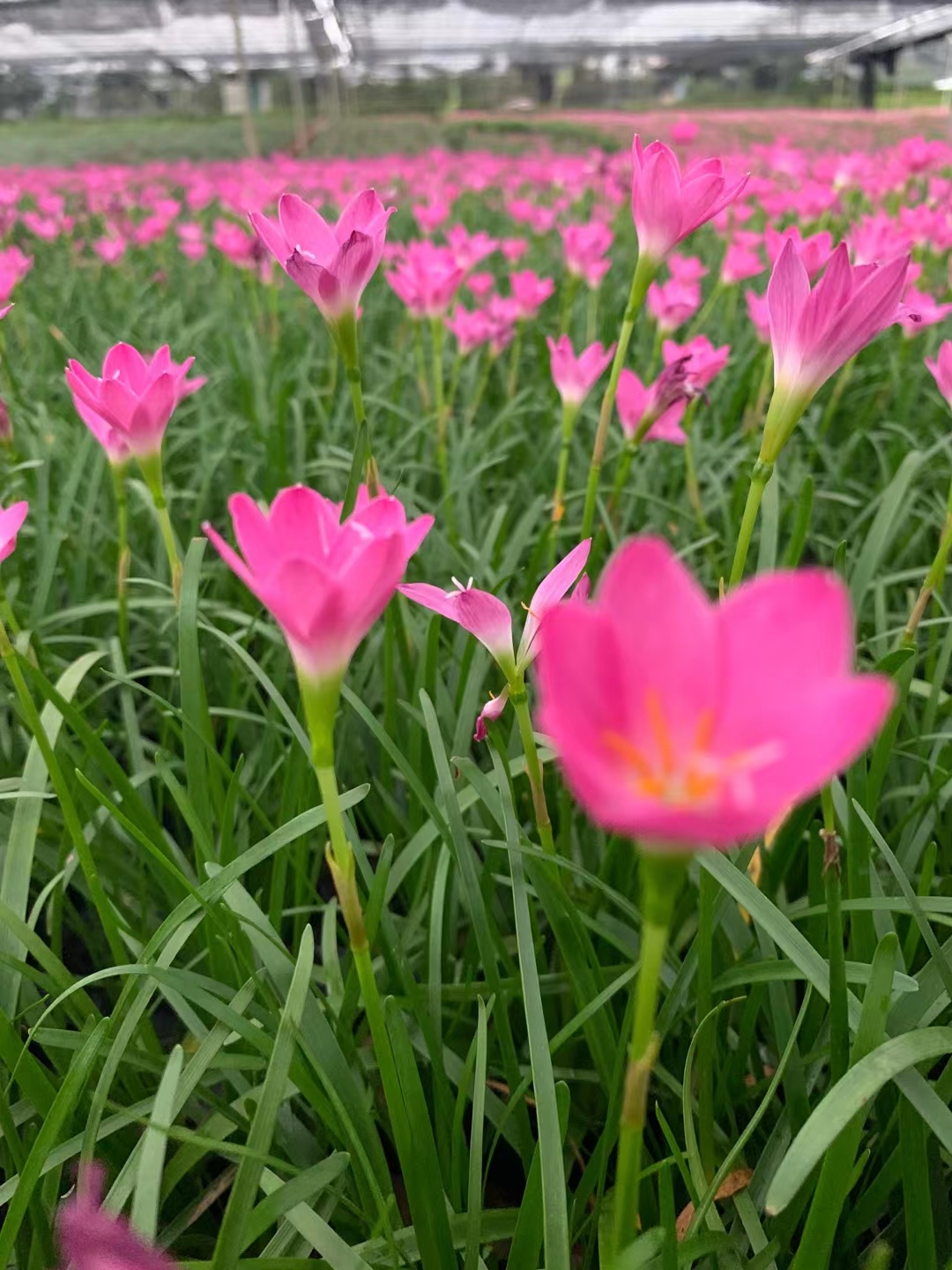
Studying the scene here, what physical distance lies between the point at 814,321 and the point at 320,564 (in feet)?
1.16

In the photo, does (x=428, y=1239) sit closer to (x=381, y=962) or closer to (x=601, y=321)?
(x=381, y=962)

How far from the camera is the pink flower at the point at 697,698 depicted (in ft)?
0.69

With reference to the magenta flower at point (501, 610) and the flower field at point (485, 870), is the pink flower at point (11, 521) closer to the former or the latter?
the flower field at point (485, 870)

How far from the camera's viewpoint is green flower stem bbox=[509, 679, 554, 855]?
515 mm

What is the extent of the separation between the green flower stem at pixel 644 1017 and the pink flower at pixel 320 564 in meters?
0.13

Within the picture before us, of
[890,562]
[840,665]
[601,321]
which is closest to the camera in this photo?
[840,665]

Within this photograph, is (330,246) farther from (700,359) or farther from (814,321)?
(700,359)

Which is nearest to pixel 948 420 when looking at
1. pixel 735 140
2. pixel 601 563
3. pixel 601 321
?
pixel 601 321

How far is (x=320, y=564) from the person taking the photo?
35cm

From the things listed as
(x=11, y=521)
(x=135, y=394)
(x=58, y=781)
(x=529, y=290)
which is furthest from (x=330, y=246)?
(x=529, y=290)

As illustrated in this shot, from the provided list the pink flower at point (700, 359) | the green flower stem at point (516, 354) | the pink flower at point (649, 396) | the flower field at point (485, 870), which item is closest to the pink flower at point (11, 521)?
the flower field at point (485, 870)

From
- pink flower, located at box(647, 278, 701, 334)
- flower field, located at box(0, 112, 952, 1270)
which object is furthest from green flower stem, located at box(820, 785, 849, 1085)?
pink flower, located at box(647, 278, 701, 334)

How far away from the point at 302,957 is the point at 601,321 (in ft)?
6.77

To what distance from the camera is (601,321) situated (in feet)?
7.61
